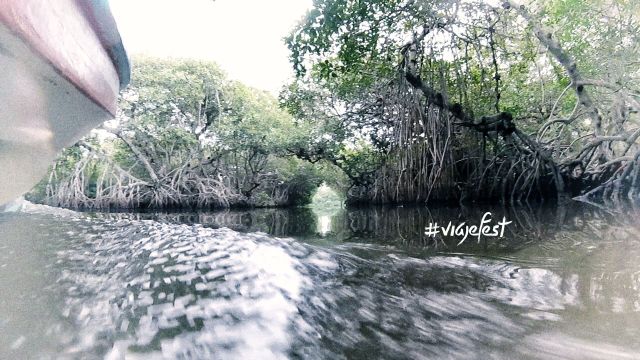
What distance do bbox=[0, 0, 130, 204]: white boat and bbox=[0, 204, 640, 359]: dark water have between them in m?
0.45

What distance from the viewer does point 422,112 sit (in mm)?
5512

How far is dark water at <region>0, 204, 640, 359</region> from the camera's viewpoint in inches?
33.4

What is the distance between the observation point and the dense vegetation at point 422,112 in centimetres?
493

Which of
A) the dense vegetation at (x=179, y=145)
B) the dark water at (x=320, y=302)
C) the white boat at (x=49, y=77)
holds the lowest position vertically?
the dark water at (x=320, y=302)

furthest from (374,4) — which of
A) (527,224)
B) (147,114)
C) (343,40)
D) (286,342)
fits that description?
(147,114)

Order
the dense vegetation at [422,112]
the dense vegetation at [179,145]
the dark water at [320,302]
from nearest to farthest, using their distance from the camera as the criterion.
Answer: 1. the dark water at [320,302]
2. the dense vegetation at [422,112]
3. the dense vegetation at [179,145]

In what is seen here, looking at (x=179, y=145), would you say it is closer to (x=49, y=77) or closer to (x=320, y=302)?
(x=320, y=302)

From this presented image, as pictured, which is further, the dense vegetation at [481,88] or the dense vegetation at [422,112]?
the dense vegetation at [422,112]

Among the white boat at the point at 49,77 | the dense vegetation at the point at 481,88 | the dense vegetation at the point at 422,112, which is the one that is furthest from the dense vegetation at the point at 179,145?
the white boat at the point at 49,77

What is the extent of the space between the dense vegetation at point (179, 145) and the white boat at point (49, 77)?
28.7ft

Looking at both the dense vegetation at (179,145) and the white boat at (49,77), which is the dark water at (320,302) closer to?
the white boat at (49,77)

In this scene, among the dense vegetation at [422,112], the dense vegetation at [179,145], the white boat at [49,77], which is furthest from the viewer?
the dense vegetation at [179,145]

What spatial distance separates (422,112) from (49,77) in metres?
5.24

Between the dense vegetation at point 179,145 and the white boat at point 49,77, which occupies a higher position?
the dense vegetation at point 179,145
